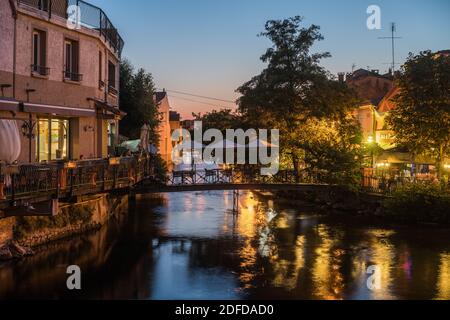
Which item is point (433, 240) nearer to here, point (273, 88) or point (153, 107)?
point (273, 88)

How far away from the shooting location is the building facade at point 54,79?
2136cm

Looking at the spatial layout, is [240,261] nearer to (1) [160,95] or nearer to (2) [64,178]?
(2) [64,178]

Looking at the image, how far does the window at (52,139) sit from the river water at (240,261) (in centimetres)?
401

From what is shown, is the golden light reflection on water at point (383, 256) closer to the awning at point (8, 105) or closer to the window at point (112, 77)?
the awning at point (8, 105)

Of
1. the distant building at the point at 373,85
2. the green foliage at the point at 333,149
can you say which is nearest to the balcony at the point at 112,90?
the green foliage at the point at 333,149

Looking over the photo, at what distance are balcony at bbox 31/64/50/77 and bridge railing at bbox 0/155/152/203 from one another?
15.1 ft

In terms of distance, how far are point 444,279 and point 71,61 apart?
18.5 meters

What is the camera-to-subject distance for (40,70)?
922 inches

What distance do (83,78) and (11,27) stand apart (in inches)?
205

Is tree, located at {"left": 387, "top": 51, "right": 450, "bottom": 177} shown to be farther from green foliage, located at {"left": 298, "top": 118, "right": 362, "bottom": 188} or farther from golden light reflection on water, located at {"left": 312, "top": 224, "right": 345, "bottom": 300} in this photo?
golden light reflection on water, located at {"left": 312, "top": 224, "right": 345, "bottom": 300}

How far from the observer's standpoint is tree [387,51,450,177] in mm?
32062

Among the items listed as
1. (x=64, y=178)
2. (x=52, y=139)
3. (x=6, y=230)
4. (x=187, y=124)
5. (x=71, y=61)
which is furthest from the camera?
(x=187, y=124)

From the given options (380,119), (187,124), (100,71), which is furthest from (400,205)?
(187,124)
